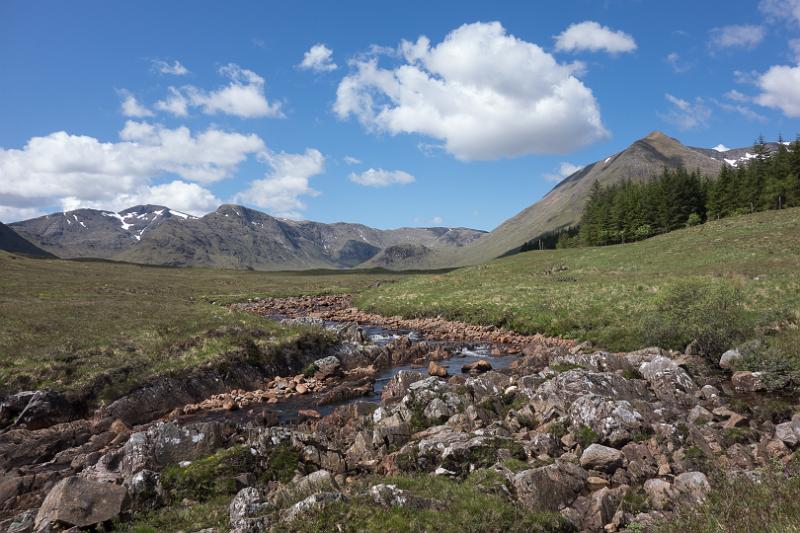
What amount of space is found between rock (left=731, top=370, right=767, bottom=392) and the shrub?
3.69 metres

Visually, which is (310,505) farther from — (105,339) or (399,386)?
(105,339)

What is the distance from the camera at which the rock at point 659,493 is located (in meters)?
10.4

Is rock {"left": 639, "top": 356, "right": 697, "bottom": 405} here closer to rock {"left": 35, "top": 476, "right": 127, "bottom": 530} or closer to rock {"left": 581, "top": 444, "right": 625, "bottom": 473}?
rock {"left": 581, "top": 444, "right": 625, "bottom": 473}

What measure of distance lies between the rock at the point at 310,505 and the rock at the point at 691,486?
316 inches

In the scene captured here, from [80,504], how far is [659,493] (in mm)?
13981

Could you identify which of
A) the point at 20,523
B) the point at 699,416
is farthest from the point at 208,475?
the point at 699,416

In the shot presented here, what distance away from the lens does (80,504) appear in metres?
10.3

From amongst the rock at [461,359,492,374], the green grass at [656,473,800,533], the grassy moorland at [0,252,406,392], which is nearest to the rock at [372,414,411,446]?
the green grass at [656,473,800,533]

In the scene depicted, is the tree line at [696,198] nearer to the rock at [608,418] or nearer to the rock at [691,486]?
the rock at [608,418]

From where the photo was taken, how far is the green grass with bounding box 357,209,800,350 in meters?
32.0

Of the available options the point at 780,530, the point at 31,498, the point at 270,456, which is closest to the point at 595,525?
the point at 780,530

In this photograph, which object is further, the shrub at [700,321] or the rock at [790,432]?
the shrub at [700,321]

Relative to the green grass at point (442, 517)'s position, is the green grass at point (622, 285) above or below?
above

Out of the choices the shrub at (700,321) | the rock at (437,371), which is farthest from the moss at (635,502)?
the shrub at (700,321)
